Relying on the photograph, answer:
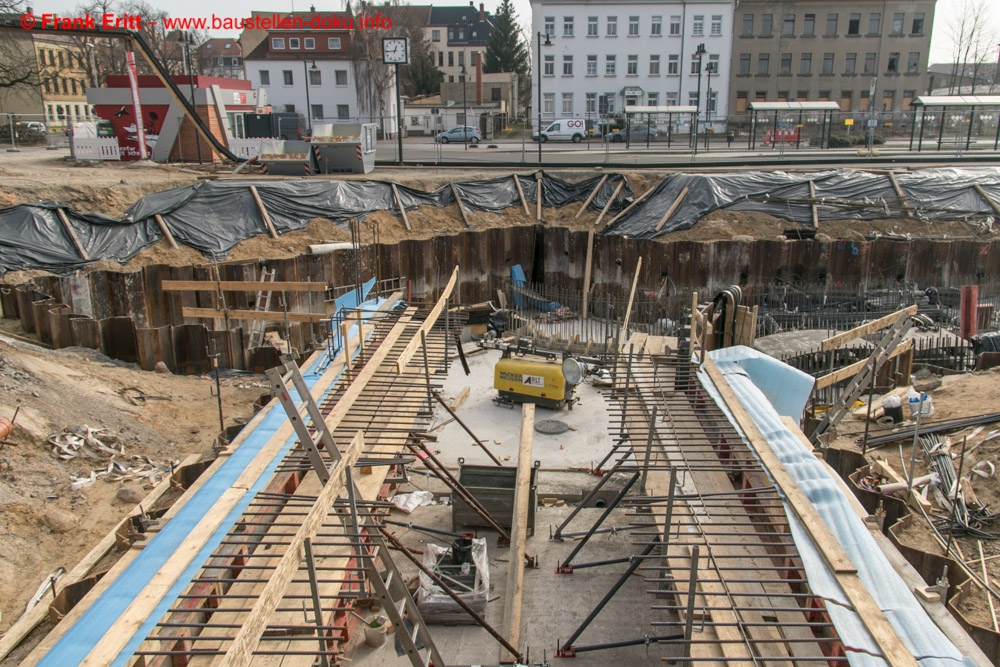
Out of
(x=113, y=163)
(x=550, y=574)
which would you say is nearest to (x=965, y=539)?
(x=550, y=574)

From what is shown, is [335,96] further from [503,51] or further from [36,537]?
[36,537]

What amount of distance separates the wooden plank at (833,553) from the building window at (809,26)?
5668cm

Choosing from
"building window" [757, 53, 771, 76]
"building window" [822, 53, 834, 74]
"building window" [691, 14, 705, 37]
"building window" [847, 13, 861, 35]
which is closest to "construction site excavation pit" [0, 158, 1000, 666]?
"building window" [691, 14, 705, 37]

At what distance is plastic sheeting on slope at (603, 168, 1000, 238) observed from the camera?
79.7 feet

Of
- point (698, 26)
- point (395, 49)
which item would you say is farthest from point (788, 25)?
point (395, 49)

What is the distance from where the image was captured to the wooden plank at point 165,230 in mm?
19391

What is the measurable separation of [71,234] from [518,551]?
1484 centimetres

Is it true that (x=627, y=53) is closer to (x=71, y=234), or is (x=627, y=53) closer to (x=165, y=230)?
(x=165, y=230)

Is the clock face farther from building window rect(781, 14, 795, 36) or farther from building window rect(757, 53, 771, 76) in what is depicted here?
building window rect(781, 14, 795, 36)

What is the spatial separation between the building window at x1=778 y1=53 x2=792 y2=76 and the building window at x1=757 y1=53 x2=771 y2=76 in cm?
88

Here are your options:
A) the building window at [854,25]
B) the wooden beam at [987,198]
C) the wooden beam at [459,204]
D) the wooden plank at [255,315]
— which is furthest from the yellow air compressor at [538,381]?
the building window at [854,25]

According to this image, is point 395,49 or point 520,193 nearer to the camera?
point 520,193

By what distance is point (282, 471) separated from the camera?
25.7 feet

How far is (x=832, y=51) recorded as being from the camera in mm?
56688
